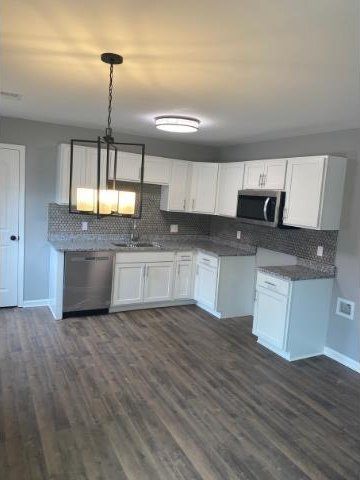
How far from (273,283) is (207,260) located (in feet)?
4.19

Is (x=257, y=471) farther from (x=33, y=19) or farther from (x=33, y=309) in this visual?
(x=33, y=309)

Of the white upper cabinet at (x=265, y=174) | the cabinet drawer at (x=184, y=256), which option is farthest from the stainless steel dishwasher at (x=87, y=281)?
the white upper cabinet at (x=265, y=174)

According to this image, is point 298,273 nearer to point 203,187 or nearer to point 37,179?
point 203,187

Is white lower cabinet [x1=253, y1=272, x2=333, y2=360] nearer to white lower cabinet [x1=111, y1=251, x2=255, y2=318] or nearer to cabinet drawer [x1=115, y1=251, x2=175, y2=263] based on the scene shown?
white lower cabinet [x1=111, y1=251, x2=255, y2=318]

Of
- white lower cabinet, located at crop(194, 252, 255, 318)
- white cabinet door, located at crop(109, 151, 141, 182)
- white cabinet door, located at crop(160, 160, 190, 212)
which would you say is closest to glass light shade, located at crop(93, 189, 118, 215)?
white cabinet door, located at crop(109, 151, 141, 182)

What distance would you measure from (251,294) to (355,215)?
6.25 feet

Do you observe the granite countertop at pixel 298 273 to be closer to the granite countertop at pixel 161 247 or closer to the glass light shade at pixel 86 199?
the granite countertop at pixel 161 247

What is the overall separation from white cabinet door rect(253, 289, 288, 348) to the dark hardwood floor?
0.61 feet

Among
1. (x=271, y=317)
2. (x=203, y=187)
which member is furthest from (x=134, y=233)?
(x=271, y=317)

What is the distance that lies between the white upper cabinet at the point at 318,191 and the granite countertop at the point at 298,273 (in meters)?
0.50

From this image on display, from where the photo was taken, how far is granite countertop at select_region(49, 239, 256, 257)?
4531mm

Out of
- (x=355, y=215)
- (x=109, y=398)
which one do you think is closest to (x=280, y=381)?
(x=109, y=398)

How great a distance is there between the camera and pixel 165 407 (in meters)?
2.84

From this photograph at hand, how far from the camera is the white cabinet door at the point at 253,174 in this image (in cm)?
442
